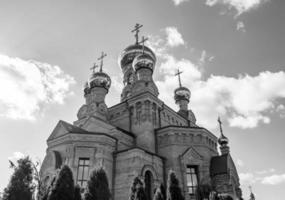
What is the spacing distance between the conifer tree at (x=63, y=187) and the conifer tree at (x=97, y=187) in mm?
609

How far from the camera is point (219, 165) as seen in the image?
16781 mm

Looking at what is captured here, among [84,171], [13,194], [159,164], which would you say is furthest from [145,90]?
[13,194]

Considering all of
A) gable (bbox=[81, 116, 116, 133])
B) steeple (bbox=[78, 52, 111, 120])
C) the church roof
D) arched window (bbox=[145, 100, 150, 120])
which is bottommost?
the church roof

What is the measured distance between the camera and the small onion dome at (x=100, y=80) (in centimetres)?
2138

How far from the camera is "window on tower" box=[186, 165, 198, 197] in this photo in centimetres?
1582

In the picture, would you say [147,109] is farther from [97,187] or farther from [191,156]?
[97,187]

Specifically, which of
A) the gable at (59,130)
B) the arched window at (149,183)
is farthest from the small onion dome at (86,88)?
the arched window at (149,183)

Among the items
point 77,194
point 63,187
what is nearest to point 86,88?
point 77,194

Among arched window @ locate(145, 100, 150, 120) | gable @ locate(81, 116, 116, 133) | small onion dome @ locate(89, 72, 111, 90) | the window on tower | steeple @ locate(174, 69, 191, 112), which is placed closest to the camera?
the window on tower

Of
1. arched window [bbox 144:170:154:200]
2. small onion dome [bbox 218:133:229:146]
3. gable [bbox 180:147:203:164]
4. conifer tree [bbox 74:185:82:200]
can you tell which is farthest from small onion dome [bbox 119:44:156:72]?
conifer tree [bbox 74:185:82:200]

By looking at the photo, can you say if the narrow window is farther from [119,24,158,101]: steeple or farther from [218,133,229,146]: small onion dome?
[218,133,229,146]: small onion dome

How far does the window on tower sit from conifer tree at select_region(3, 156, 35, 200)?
895 cm

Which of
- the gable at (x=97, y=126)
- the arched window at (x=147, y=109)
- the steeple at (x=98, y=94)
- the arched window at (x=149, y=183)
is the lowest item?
the arched window at (x=149, y=183)

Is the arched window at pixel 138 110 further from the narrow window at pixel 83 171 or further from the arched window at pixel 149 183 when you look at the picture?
the narrow window at pixel 83 171
